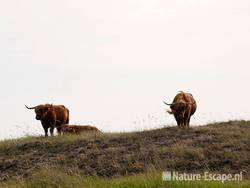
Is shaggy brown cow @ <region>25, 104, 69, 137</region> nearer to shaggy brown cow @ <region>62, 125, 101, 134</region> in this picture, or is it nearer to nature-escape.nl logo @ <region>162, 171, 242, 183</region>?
shaggy brown cow @ <region>62, 125, 101, 134</region>

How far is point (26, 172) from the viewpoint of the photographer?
13.2 metres

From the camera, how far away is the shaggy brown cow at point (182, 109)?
771 inches

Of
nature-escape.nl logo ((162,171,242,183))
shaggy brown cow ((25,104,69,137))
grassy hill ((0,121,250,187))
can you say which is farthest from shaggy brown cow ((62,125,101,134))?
nature-escape.nl logo ((162,171,242,183))

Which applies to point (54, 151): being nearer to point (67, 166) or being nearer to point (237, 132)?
point (67, 166)

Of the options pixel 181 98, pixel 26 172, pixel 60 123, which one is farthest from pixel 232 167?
pixel 60 123

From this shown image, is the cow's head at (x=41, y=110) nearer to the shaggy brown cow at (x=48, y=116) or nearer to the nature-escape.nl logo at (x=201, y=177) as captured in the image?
the shaggy brown cow at (x=48, y=116)

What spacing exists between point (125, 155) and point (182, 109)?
21.1ft

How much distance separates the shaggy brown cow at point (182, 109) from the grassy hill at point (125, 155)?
2.38 m

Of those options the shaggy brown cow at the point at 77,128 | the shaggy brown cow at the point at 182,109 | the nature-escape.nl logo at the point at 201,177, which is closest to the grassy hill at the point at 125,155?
the nature-escape.nl logo at the point at 201,177

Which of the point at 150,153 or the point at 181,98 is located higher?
the point at 181,98

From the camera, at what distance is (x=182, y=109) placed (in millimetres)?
19688

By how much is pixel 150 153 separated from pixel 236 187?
4.57 metres

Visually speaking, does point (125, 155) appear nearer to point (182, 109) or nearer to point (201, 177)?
point (201, 177)

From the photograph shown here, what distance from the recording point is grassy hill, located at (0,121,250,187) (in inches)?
466
